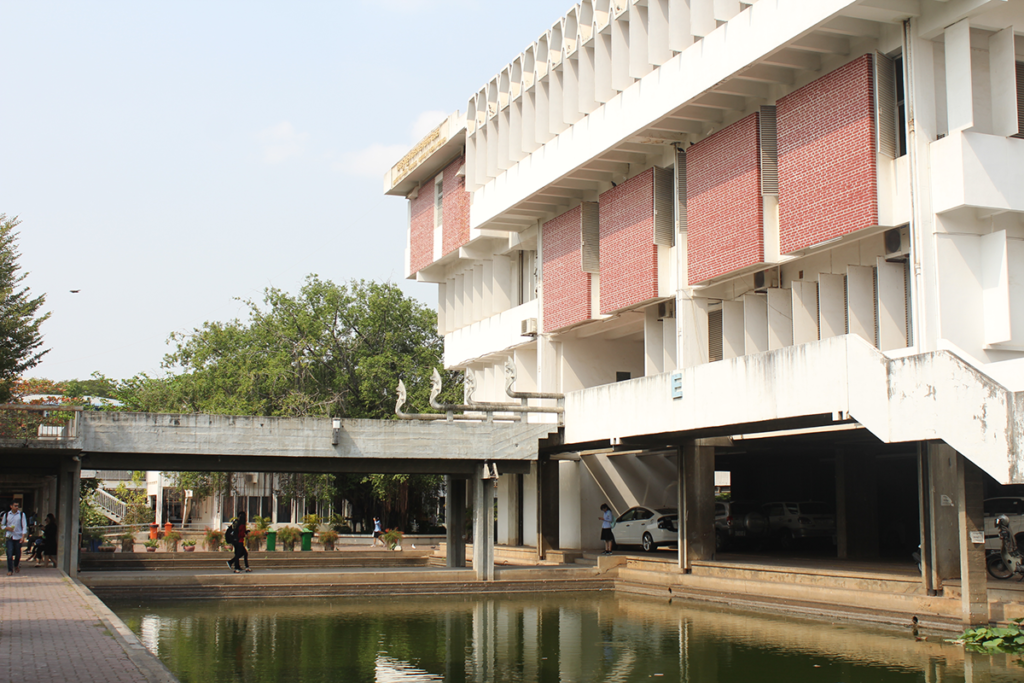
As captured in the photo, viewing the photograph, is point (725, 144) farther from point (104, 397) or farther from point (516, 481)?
point (104, 397)

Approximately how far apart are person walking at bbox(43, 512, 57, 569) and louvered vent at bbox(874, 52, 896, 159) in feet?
77.4

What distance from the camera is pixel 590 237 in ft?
111

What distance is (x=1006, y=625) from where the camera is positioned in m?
17.4

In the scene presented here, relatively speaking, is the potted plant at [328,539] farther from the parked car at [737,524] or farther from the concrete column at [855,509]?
the concrete column at [855,509]

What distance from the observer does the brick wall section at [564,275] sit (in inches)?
1331

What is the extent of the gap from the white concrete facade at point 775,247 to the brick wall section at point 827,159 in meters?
0.42

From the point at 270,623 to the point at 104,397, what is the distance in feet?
301

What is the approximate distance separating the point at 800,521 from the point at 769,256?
1119cm

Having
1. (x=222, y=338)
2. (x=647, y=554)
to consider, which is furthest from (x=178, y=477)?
(x=647, y=554)

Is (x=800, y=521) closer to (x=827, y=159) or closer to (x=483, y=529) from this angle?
(x=483, y=529)

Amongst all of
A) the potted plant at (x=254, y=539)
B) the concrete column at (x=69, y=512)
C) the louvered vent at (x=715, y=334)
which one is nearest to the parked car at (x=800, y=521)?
the louvered vent at (x=715, y=334)

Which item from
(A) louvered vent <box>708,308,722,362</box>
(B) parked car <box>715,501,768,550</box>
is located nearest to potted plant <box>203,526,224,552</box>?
(B) parked car <box>715,501,768,550</box>

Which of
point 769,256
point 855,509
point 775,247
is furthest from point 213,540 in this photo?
point 775,247

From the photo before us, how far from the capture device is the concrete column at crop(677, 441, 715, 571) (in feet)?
89.6
